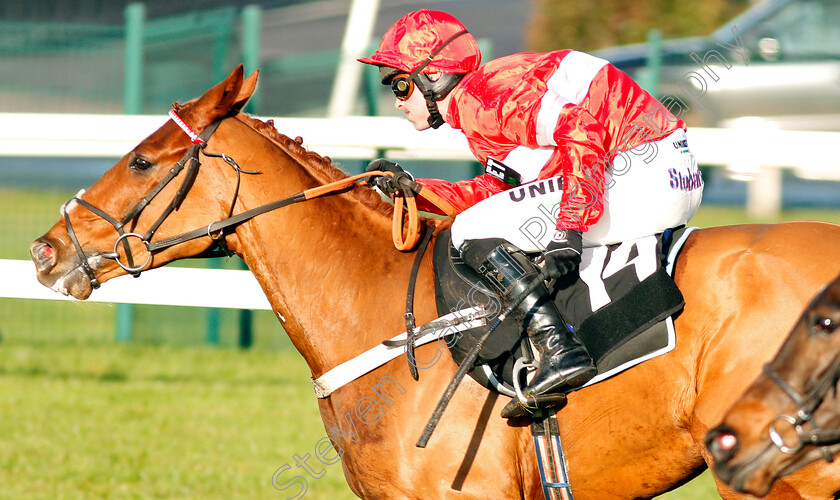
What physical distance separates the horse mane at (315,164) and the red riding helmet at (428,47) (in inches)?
16.6

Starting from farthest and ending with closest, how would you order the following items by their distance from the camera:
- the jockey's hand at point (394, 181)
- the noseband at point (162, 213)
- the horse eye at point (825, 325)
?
the jockey's hand at point (394, 181)
the noseband at point (162, 213)
the horse eye at point (825, 325)

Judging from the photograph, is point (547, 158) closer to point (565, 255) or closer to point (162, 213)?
point (565, 255)

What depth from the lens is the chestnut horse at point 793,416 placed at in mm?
1899

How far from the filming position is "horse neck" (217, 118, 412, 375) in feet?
9.64

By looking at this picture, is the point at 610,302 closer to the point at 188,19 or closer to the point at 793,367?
the point at 793,367

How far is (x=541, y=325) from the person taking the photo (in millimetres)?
2602

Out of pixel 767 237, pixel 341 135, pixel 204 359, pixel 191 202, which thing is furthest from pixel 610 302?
pixel 204 359

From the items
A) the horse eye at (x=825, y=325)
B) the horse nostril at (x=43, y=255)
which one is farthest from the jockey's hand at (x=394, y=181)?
the horse eye at (x=825, y=325)

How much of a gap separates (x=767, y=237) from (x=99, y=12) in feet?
29.4

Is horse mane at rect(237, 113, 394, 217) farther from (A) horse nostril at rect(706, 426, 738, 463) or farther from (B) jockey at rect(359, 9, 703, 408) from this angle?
(A) horse nostril at rect(706, 426, 738, 463)

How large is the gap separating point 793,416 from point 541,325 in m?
0.85

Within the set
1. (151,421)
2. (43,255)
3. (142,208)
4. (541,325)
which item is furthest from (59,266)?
(151,421)

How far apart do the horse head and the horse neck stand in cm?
15

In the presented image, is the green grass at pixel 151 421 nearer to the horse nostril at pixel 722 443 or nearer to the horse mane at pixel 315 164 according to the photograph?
the horse mane at pixel 315 164
